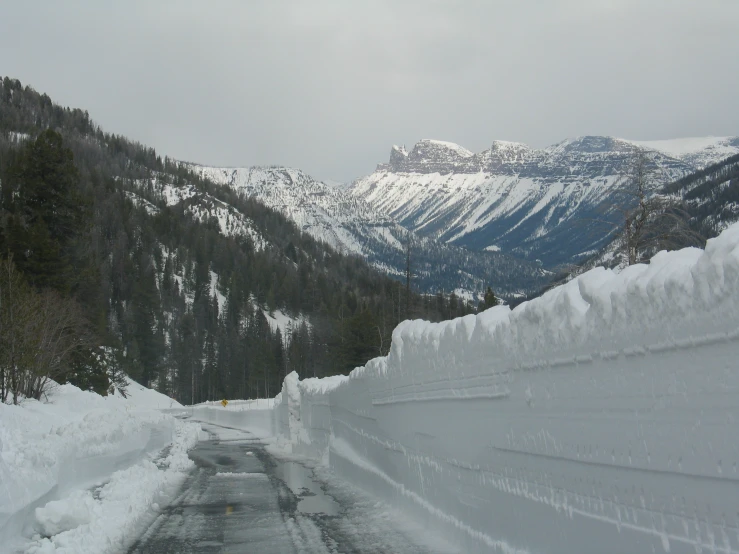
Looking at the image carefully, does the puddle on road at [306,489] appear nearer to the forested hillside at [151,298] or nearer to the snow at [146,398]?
the forested hillside at [151,298]

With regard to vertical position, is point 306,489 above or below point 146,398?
below

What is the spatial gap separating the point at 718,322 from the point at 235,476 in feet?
53.5

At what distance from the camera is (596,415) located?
19.9 feet

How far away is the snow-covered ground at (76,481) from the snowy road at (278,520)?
0.56 meters

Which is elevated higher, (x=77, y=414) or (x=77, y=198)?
(x=77, y=198)

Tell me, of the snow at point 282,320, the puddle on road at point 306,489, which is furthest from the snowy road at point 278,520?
the snow at point 282,320

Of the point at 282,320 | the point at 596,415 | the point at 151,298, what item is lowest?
the point at 596,415

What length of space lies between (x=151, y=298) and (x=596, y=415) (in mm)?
131048

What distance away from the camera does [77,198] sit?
148 ft

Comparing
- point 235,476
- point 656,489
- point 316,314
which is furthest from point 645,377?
point 316,314

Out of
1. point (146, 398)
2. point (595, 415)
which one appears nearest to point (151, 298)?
point (146, 398)

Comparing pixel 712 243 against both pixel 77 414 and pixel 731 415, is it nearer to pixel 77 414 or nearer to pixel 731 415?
pixel 731 415

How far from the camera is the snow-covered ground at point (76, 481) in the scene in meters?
8.92

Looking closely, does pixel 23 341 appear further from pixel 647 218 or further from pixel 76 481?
pixel 647 218
